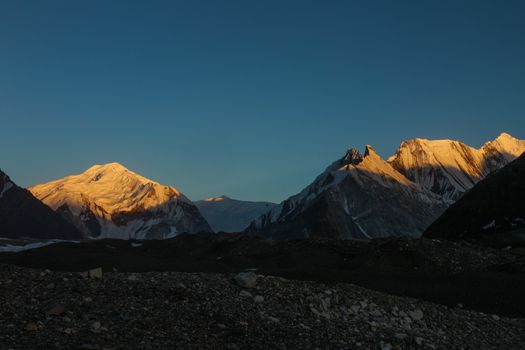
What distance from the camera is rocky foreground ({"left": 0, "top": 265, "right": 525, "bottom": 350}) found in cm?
1477

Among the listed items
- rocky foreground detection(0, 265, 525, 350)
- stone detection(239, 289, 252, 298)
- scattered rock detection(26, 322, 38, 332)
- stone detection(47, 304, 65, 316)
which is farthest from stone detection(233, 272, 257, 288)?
scattered rock detection(26, 322, 38, 332)

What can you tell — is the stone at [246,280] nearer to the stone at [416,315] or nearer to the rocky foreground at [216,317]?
the rocky foreground at [216,317]

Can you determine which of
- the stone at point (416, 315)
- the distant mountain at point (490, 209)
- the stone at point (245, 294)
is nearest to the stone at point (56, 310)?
the stone at point (245, 294)

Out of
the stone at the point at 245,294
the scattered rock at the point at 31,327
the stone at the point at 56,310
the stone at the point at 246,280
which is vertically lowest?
the scattered rock at the point at 31,327

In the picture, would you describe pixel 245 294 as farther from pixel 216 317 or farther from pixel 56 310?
pixel 56 310

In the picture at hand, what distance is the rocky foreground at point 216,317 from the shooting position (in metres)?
14.8

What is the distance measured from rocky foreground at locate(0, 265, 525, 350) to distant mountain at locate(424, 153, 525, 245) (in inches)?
3453

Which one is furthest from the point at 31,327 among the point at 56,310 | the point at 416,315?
the point at 416,315

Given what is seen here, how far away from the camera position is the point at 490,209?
375 feet

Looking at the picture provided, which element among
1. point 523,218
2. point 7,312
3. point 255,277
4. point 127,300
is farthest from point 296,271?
point 523,218

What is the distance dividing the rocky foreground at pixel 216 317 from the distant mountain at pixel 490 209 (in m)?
87.7

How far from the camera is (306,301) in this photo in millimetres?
20391

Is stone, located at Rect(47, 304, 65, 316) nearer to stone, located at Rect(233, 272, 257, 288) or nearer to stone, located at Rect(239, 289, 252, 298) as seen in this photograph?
stone, located at Rect(239, 289, 252, 298)

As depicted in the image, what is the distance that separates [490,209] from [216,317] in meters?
110
